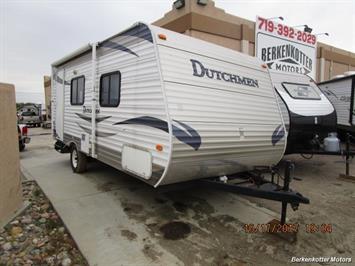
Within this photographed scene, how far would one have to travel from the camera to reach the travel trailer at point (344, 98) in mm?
8398

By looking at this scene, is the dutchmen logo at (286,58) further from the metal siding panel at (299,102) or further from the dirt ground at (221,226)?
the dirt ground at (221,226)

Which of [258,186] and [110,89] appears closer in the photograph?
[258,186]

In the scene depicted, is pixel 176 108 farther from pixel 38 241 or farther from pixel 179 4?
pixel 179 4

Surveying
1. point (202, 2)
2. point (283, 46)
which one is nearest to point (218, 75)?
point (202, 2)

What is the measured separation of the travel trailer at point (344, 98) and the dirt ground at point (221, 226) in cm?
341

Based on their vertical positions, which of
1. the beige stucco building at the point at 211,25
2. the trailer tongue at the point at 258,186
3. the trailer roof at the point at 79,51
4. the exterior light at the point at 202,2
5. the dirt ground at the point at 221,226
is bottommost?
the dirt ground at the point at 221,226

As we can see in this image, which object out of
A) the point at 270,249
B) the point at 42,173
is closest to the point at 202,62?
the point at 270,249

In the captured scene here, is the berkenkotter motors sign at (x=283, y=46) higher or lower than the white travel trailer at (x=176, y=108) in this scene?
higher

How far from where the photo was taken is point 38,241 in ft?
11.7

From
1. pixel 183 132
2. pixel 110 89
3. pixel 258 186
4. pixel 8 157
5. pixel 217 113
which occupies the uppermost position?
pixel 110 89

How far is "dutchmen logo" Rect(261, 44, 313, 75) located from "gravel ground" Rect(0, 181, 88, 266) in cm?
1036

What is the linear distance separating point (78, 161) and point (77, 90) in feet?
5.68

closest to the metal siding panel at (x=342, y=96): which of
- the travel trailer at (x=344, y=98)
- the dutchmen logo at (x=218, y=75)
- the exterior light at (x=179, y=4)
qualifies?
the travel trailer at (x=344, y=98)

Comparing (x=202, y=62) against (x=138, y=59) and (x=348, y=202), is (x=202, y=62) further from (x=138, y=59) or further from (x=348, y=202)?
(x=348, y=202)
